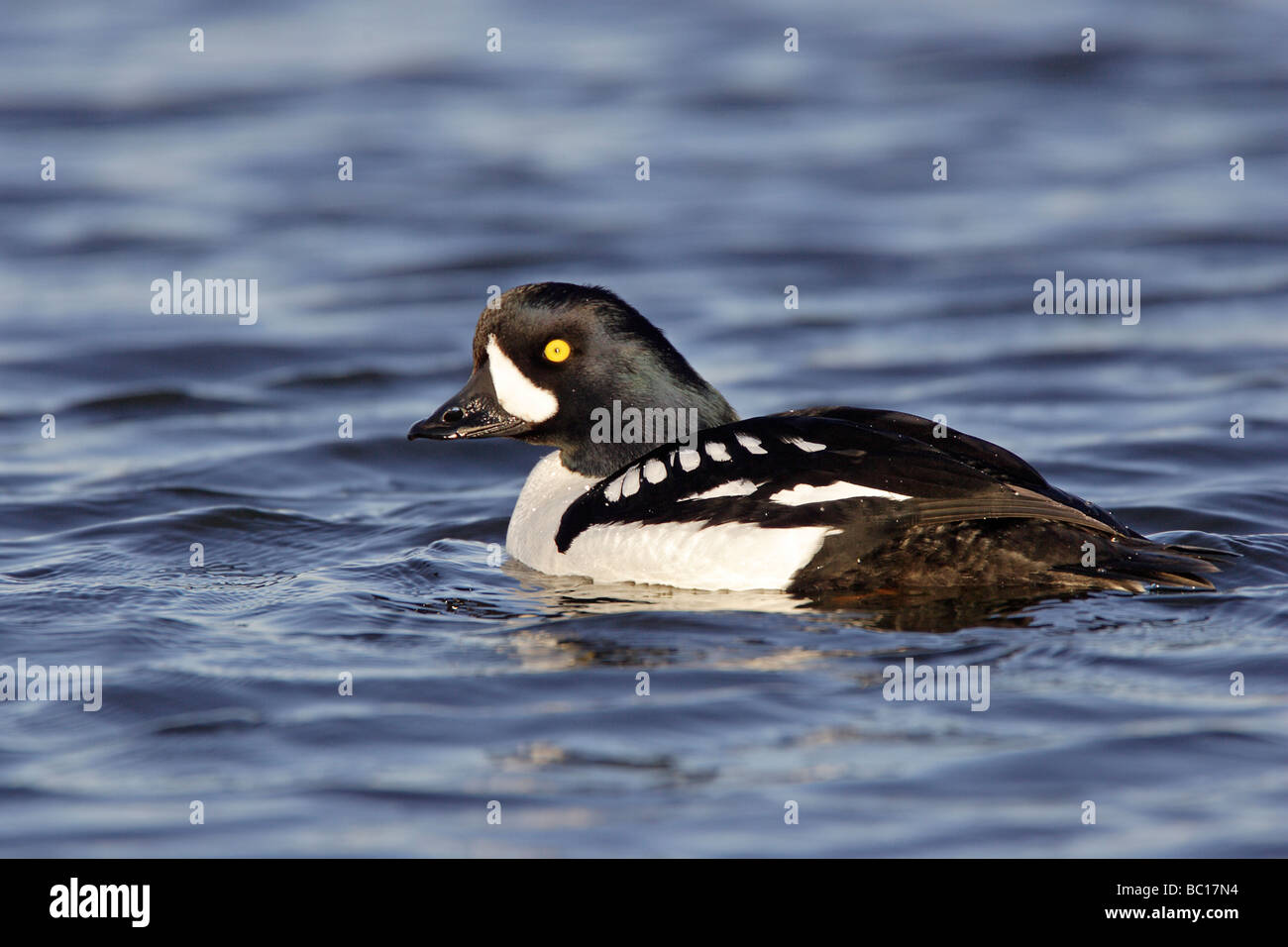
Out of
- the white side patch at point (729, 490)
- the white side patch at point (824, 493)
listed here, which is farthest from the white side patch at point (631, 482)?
the white side patch at point (824, 493)

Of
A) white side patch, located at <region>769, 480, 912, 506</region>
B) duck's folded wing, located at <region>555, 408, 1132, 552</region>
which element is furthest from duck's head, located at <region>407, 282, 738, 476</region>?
white side patch, located at <region>769, 480, 912, 506</region>

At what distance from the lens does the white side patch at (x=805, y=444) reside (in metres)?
6.58

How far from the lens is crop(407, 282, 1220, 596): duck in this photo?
6.41m

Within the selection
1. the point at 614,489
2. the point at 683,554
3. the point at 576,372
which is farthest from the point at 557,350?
the point at 683,554

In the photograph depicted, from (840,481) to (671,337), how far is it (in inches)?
211

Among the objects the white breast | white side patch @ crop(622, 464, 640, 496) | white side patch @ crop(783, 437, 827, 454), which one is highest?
white side patch @ crop(783, 437, 827, 454)

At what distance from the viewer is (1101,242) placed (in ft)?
43.7

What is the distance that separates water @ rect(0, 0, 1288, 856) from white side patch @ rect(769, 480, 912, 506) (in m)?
0.41

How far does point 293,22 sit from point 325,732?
575 inches

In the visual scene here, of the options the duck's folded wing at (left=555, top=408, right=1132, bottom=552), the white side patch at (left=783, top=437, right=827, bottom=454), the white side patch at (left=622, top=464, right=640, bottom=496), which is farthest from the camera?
the white side patch at (left=622, top=464, right=640, bottom=496)

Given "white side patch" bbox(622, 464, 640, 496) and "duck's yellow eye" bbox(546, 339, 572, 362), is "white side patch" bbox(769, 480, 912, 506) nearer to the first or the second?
"white side patch" bbox(622, 464, 640, 496)

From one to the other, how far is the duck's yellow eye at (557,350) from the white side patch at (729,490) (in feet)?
3.49

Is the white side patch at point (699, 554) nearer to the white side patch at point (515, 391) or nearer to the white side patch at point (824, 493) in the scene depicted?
the white side patch at point (824, 493)

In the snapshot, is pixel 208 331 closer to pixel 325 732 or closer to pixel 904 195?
pixel 904 195
